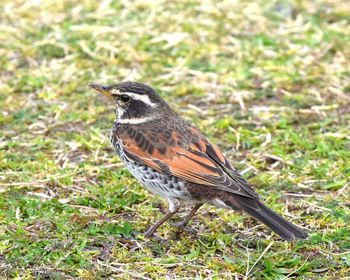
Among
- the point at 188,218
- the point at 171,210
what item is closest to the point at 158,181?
the point at 171,210

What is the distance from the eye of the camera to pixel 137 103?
8.69 m

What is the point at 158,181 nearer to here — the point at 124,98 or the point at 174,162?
the point at 174,162

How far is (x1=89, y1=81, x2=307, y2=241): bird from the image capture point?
7598mm

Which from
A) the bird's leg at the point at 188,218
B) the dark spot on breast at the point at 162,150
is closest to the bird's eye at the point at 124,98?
the dark spot on breast at the point at 162,150

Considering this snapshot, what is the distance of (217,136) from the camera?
1062 centimetres

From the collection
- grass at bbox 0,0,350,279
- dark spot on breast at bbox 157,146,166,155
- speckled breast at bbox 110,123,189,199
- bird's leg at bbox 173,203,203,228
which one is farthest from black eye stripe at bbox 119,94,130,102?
bird's leg at bbox 173,203,203,228

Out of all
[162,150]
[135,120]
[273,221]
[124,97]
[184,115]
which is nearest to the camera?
[273,221]

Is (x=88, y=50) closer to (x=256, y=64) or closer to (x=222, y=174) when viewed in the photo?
(x=256, y=64)

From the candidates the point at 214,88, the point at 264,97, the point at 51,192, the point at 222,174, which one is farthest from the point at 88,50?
the point at 222,174

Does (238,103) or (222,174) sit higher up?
(222,174)

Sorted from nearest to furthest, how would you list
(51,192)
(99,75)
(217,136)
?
1. (51,192)
2. (217,136)
3. (99,75)

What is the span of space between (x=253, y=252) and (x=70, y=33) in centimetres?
740

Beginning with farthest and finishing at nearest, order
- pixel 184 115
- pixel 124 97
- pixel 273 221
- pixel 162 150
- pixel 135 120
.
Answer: pixel 184 115 → pixel 124 97 → pixel 135 120 → pixel 162 150 → pixel 273 221

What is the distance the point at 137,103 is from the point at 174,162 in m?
1.07
